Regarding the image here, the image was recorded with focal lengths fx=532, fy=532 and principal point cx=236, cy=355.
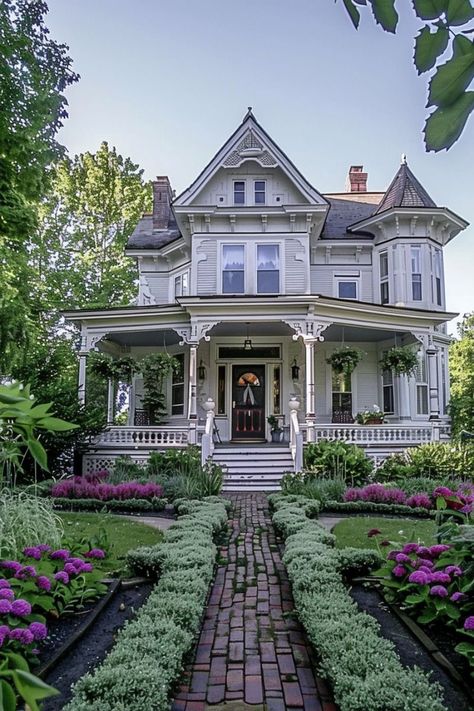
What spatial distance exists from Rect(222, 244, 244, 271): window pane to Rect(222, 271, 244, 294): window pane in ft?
0.60

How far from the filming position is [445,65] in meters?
1.00

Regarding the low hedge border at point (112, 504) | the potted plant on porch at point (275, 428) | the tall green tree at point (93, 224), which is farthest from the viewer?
the tall green tree at point (93, 224)

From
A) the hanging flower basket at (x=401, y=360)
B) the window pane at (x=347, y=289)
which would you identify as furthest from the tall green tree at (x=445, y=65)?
the window pane at (x=347, y=289)

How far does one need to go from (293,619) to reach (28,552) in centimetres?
218

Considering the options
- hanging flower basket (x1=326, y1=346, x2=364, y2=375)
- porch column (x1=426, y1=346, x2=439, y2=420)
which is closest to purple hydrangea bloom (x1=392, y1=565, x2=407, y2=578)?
hanging flower basket (x1=326, y1=346, x2=364, y2=375)

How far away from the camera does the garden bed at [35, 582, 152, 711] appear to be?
10.1ft

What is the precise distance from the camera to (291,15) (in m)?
1.54

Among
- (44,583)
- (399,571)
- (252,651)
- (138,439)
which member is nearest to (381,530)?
(399,571)

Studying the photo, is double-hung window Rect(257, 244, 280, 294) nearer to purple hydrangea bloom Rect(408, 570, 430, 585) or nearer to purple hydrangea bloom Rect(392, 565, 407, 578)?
purple hydrangea bloom Rect(392, 565, 407, 578)

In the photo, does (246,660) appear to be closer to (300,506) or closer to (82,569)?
(82,569)

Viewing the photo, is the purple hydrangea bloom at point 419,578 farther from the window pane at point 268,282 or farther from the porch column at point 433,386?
the window pane at point 268,282

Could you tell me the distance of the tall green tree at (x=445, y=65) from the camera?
1005 mm

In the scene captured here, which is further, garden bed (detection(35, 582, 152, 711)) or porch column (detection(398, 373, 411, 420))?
porch column (detection(398, 373, 411, 420))

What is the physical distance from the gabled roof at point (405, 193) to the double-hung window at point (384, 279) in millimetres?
1434
